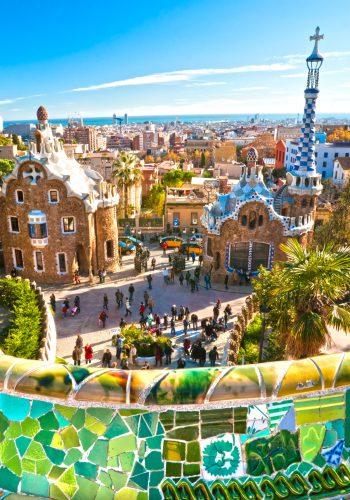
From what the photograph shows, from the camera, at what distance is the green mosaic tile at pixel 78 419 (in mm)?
5188

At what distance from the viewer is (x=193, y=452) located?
5.28m

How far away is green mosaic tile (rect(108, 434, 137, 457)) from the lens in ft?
17.1

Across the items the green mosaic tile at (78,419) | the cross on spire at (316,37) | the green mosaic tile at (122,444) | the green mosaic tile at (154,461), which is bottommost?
the green mosaic tile at (154,461)

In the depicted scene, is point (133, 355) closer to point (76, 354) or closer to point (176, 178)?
point (76, 354)

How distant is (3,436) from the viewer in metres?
5.44

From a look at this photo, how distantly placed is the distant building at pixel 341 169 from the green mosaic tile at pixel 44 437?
2711 inches

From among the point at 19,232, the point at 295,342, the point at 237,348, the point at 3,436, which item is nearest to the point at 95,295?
the point at 19,232

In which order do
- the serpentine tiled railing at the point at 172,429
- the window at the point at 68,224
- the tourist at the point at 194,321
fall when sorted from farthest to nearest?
the window at the point at 68,224
the tourist at the point at 194,321
the serpentine tiled railing at the point at 172,429

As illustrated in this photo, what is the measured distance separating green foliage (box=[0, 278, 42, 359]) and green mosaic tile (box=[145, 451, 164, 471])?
994 cm

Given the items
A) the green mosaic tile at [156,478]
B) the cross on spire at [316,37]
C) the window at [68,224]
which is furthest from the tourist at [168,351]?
the cross on spire at [316,37]

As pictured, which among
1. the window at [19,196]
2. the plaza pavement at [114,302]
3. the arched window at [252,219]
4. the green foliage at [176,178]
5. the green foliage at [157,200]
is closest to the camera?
the plaza pavement at [114,302]

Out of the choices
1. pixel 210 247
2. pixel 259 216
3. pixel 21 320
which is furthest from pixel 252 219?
pixel 21 320

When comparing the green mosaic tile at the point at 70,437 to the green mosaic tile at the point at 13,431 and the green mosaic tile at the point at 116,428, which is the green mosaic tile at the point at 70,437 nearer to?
the green mosaic tile at the point at 116,428

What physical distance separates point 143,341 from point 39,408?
13579 millimetres
